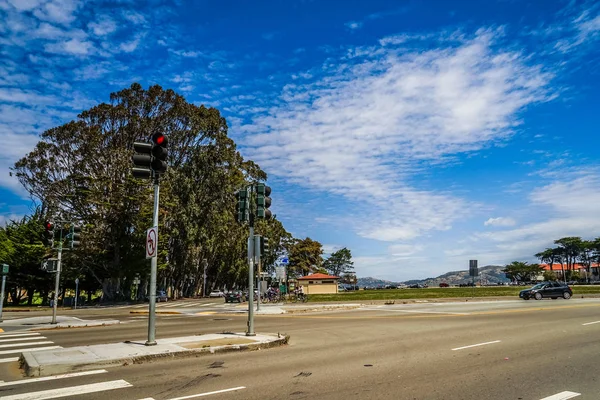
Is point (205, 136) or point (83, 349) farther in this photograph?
point (205, 136)

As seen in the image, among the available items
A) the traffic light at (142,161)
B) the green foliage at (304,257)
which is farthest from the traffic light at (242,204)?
the green foliage at (304,257)

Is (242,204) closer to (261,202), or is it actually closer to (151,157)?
(261,202)

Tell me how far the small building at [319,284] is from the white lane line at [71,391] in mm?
62382

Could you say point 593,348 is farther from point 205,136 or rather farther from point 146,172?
point 205,136

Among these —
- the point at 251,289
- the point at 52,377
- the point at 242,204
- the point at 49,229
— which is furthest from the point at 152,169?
the point at 49,229

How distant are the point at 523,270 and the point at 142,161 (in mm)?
143229

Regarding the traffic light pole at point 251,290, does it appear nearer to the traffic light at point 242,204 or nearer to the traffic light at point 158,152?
the traffic light at point 242,204

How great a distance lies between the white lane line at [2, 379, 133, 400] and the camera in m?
6.49

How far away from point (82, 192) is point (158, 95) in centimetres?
1364

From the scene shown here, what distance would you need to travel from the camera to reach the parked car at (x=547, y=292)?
36000mm

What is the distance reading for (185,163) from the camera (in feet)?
173

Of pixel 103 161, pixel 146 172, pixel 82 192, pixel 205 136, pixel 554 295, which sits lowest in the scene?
pixel 554 295

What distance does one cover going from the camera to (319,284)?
7025cm

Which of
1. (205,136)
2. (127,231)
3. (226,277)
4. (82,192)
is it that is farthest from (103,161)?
(226,277)
